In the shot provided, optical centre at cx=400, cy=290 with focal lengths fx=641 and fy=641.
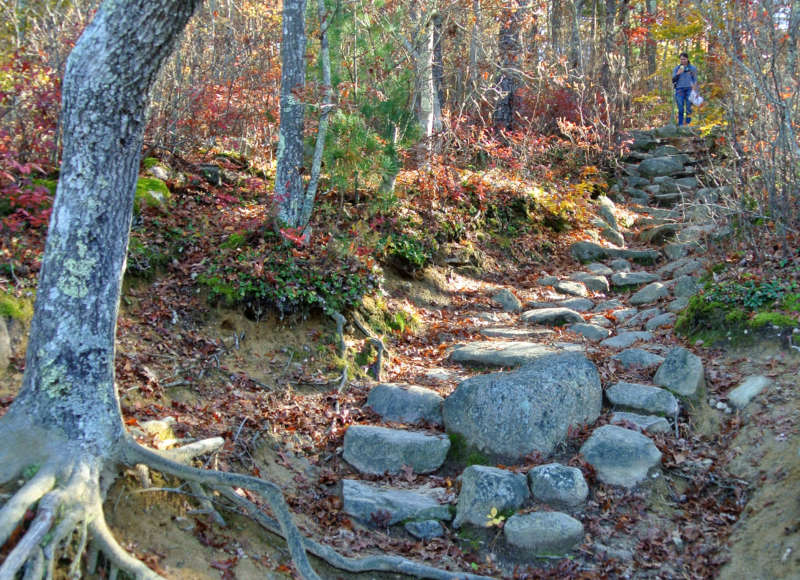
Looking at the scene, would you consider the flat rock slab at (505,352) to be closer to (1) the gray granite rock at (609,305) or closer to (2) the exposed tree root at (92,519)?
(1) the gray granite rock at (609,305)

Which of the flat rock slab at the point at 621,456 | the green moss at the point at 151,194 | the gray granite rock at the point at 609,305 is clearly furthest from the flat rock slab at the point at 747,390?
the green moss at the point at 151,194

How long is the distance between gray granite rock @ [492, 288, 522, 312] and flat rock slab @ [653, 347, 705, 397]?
3383 millimetres

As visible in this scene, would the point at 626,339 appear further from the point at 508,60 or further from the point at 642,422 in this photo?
the point at 508,60

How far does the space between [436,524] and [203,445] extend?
1995 millimetres

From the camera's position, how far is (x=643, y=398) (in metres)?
6.43

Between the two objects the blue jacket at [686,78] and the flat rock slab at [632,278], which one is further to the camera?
the blue jacket at [686,78]

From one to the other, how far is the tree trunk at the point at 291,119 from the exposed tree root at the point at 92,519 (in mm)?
4178

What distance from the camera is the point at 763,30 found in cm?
826

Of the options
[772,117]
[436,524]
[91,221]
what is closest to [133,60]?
[91,221]

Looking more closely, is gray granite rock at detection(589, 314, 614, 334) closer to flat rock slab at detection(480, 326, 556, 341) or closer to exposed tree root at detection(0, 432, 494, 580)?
flat rock slab at detection(480, 326, 556, 341)

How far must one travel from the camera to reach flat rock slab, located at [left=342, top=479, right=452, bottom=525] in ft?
17.3

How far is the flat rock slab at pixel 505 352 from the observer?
24.1ft

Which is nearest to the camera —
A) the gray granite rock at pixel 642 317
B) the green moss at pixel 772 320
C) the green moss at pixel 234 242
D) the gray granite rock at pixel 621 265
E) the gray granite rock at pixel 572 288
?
the green moss at pixel 772 320

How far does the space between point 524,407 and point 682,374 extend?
179 cm
